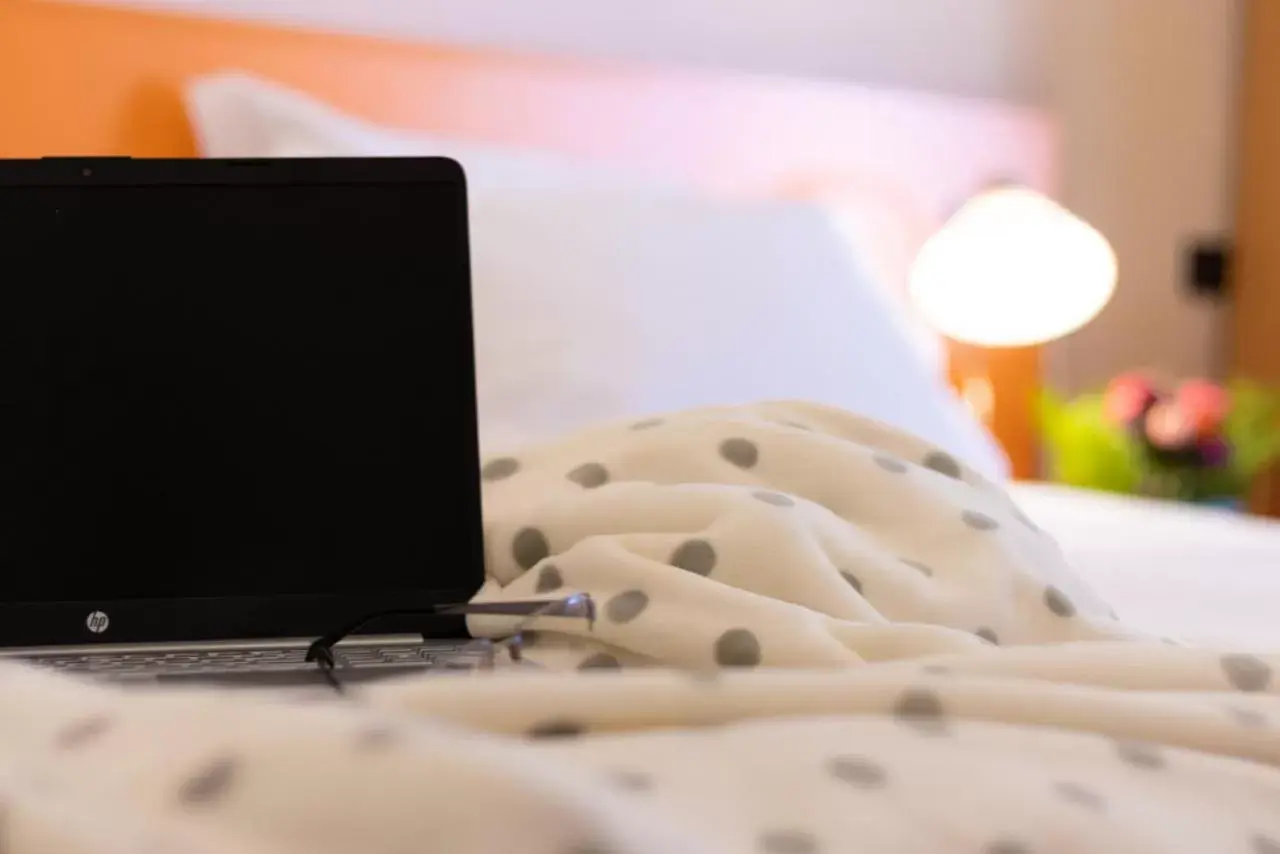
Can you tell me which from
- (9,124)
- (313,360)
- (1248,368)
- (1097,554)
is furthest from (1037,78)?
(313,360)

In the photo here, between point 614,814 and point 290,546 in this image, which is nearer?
point 614,814

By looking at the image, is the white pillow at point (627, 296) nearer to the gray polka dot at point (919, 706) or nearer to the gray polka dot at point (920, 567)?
the gray polka dot at point (920, 567)

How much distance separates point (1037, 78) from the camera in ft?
7.86

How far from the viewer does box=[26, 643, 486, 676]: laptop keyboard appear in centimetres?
64

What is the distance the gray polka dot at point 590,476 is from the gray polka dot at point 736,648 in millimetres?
193

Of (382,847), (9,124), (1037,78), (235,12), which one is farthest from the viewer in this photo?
(1037,78)

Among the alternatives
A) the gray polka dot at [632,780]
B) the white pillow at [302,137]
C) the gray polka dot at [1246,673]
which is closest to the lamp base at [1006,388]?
the white pillow at [302,137]

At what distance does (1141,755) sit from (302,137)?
1.09 metres

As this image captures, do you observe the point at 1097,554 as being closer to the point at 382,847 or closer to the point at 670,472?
the point at 670,472

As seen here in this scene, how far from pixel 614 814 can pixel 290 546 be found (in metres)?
0.43

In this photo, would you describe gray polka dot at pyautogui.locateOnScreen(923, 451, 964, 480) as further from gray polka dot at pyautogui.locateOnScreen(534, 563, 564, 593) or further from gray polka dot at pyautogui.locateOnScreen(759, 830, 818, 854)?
gray polka dot at pyautogui.locateOnScreen(759, 830, 818, 854)

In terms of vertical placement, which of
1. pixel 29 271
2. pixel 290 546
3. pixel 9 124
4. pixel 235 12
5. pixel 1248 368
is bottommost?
pixel 1248 368

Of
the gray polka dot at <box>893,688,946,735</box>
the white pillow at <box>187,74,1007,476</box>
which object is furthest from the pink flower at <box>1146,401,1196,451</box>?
the gray polka dot at <box>893,688,946,735</box>

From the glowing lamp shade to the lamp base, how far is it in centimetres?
15
